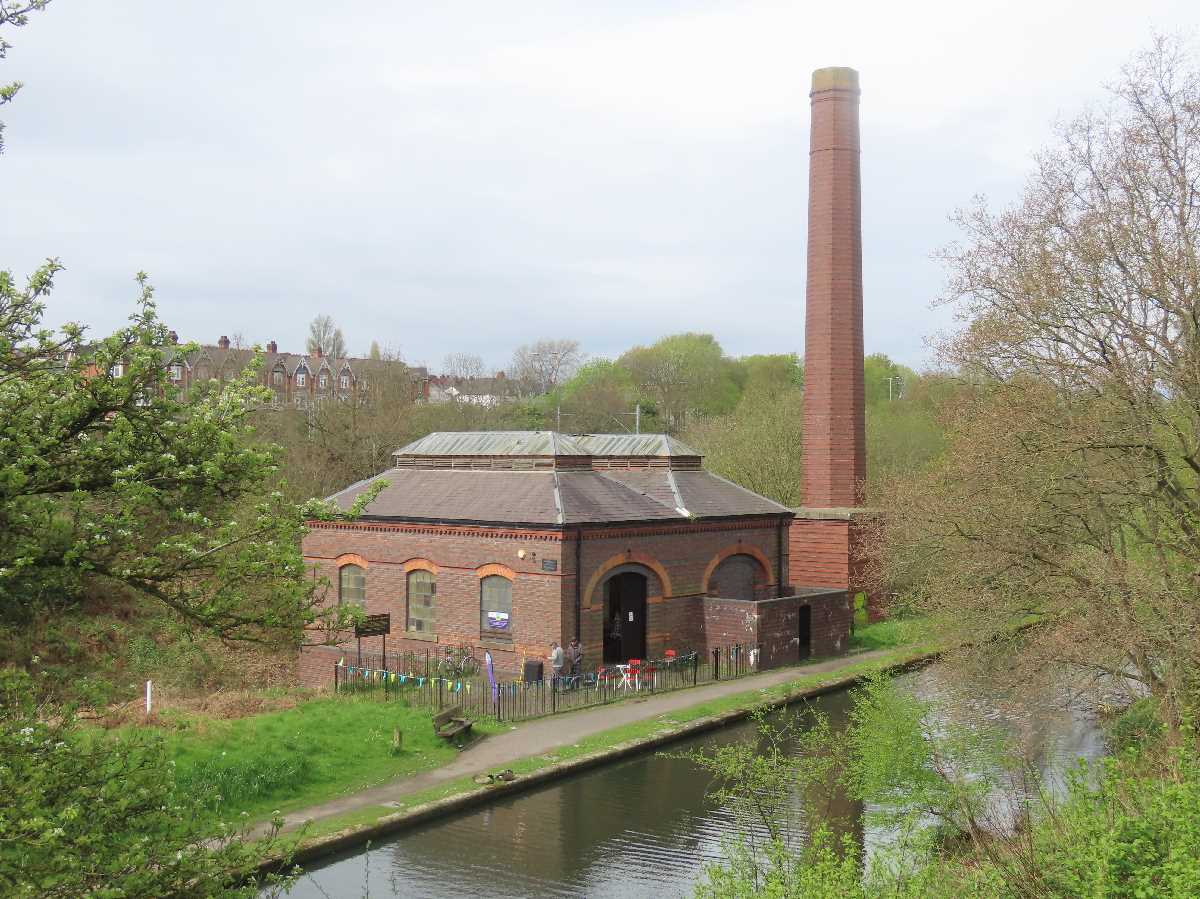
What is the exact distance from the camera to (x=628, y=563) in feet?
82.9

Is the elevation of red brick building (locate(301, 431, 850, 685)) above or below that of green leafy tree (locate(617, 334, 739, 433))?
below

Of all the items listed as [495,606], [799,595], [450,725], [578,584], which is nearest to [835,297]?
[799,595]

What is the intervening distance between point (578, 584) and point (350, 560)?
743cm

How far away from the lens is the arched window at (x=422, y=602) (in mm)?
26234

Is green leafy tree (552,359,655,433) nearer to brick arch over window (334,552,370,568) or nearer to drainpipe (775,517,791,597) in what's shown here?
drainpipe (775,517,791,597)

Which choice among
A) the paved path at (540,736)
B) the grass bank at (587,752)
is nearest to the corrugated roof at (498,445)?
the paved path at (540,736)

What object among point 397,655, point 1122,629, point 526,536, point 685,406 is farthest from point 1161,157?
point 685,406

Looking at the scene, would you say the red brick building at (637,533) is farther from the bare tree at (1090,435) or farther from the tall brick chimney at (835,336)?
the bare tree at (1090,435)

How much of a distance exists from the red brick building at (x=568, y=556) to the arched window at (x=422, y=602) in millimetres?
42

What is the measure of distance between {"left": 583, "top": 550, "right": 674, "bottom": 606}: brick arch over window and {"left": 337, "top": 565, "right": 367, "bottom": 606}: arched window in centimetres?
696

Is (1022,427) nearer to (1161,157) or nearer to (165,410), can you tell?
(1161,157)

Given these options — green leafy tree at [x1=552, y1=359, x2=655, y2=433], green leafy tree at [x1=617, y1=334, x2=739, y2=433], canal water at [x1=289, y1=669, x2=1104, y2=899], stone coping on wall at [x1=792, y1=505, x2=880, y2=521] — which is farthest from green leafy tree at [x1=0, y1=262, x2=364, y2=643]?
green leafy tree at [x1=617, y1=334, x2=739, y2=433]

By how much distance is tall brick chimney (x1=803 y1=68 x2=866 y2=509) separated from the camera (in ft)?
103

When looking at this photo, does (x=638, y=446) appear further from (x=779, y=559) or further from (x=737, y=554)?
(x=779, y=559)
